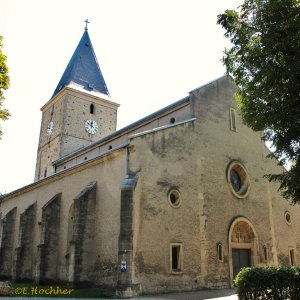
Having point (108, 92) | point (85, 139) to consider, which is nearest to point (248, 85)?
point (85, 139)

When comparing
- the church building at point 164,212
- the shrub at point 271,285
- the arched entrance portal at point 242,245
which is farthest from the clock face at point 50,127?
the shrub at point 271,285

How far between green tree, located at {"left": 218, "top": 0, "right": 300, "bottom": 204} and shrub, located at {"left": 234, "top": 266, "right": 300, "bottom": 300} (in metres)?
2.72

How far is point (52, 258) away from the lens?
71.2ft

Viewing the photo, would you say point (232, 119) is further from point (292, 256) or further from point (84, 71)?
point (84, 71)

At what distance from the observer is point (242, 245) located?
70.1 feet

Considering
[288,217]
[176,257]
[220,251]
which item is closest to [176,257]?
[176,257]

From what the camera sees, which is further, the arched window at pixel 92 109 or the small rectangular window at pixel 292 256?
the arched window at pixel 92 109

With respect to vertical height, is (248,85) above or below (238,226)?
above

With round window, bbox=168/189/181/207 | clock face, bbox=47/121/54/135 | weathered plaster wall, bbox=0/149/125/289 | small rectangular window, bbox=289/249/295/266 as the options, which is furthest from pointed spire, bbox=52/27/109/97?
small rectangular window, bbox=289/249/295/266

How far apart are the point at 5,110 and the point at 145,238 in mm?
8271

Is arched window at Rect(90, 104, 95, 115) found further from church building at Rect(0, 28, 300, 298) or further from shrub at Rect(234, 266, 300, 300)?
shrub at Rect(234, 266, 300, 300)

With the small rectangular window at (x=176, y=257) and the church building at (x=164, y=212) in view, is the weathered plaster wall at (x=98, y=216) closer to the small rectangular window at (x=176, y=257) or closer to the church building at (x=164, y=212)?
Result: the church building at (x=164, y=212)

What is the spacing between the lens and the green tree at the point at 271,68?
11.7 m

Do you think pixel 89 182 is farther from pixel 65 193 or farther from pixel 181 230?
pixel 181 230
